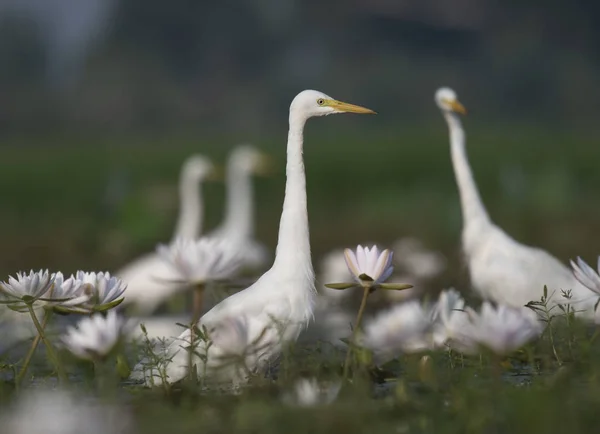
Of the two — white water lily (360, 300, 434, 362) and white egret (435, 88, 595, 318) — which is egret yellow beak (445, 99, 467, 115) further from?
white water lily (360, 300, 434, 362)

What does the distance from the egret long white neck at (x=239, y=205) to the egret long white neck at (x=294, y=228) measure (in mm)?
6217

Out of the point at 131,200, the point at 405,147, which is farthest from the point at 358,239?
the point at 405,147

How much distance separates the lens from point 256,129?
2869 inches

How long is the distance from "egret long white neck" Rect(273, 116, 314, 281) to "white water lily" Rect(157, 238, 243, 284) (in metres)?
0.65

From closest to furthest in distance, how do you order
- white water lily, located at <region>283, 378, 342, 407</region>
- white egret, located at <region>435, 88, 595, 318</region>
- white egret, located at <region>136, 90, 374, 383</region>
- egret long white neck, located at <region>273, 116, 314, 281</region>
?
white water lily, located at <region>283, 378, 342, 407</region> < white egret, located at <region>136, 90, 374, 383</region> < egret long white neck, located at <region>273, 116, 314, 281</region> < white egret, located at <region>435, 88, 595, 318</region>

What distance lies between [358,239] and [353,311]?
5.68m

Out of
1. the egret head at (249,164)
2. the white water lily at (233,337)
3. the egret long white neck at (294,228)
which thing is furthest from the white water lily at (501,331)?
the egret head at (249,164)

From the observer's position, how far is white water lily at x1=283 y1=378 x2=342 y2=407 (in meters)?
3.41

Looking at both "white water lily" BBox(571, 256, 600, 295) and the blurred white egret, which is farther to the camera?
the blurred white egret

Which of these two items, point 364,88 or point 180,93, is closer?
point 364,88

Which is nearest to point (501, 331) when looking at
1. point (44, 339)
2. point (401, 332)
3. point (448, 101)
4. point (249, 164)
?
point (401, 332)

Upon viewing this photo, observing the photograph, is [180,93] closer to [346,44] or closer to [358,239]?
[346,44]

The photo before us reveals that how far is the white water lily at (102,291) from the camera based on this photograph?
4031mm

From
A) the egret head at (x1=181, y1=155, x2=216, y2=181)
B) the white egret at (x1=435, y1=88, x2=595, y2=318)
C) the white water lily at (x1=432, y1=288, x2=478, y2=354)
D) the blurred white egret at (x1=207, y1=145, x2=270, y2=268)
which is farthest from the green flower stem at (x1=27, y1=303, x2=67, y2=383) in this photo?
the egret head at (x1=181, y1=155, x2=216, y2=181)
